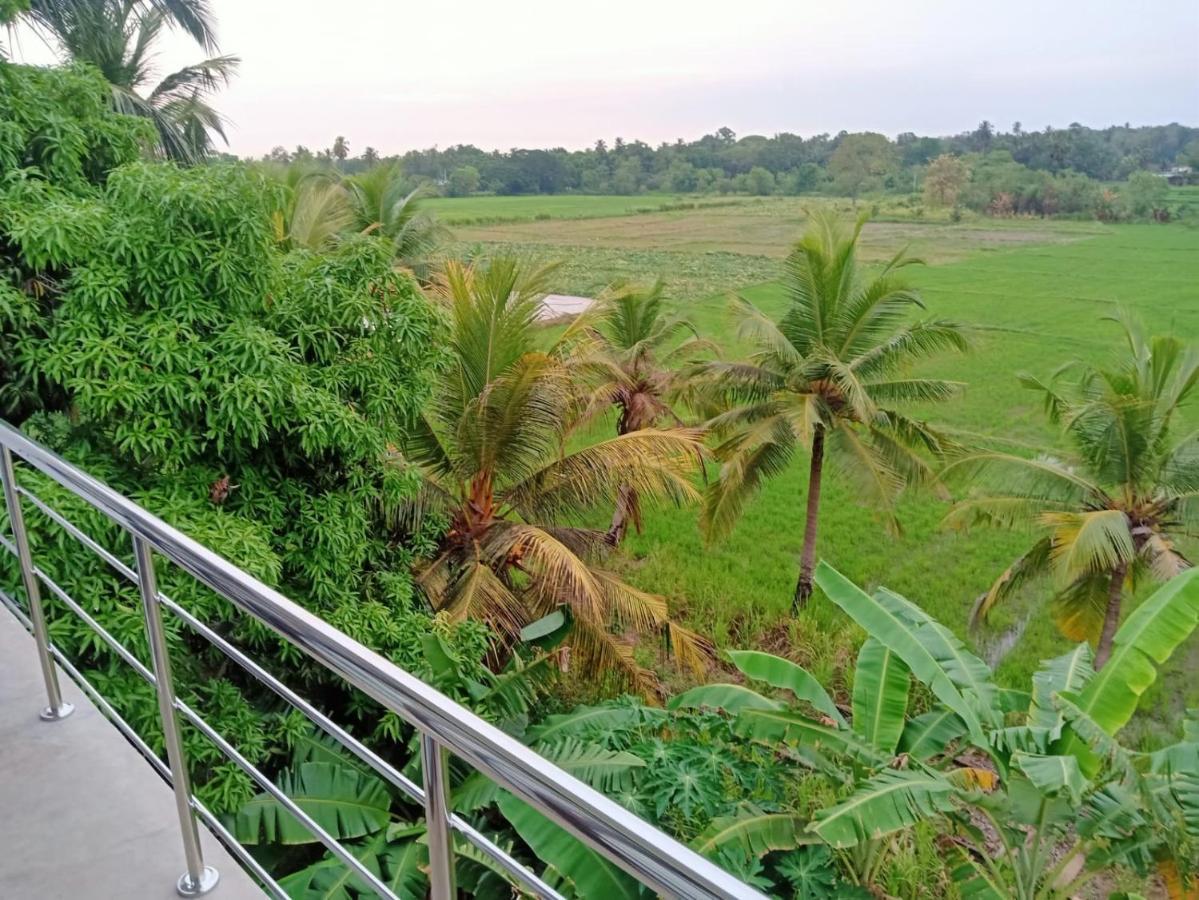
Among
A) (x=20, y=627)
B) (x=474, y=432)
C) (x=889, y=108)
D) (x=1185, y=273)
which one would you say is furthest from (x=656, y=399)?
(x=1185, y=273)

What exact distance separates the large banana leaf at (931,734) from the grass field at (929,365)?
17.0 feet

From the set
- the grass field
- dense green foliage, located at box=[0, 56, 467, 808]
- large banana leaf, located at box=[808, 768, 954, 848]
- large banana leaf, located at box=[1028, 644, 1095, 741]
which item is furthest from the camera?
the grass field

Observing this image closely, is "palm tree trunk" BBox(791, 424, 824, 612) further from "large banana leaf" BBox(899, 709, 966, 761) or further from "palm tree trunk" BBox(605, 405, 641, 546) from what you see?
"large banana leaf" BBox(899, 709, 966, 761)

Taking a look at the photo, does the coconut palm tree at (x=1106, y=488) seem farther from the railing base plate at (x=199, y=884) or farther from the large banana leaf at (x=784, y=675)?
the railing base plate at (x=199, y=884)

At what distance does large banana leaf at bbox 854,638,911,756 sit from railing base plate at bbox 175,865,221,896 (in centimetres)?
382

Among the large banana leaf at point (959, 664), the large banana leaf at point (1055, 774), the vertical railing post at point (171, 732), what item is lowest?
the large banana leaf at point (959, 664)

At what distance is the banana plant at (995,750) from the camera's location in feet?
12.4

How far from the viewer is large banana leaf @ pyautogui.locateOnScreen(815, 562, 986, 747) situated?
15.1 feet

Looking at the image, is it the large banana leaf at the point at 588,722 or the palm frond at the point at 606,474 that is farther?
the palm frond at the point at 606,474

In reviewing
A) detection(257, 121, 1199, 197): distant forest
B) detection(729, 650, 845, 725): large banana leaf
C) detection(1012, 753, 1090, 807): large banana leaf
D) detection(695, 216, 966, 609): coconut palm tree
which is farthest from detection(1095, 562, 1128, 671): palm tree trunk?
detection(257, 121, 1199, 197): distant forest

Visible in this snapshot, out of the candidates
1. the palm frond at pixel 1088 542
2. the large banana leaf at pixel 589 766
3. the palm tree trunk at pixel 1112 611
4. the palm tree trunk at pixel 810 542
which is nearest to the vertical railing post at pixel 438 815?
the large banana leaf at pixel 589 766

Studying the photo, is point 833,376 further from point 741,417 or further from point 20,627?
point 20,627

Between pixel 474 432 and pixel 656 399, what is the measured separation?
5651 millimetres

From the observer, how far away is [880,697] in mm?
4859
